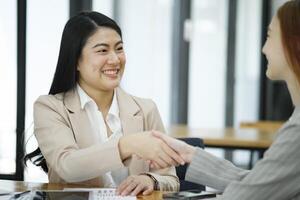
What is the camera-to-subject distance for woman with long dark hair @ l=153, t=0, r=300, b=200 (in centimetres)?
163

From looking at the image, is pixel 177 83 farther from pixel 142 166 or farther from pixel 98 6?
pixel 142 166

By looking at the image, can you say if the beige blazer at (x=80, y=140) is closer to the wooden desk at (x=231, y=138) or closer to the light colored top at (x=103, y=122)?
the light colored top at (x=103, y=122)

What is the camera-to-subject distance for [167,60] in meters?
5.74

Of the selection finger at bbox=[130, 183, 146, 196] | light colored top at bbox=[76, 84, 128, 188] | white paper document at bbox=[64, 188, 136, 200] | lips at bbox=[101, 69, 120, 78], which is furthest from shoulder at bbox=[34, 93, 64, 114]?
finger at bbox=[130, 183, 146, 196]

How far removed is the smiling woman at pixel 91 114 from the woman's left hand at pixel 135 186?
59 millimetres

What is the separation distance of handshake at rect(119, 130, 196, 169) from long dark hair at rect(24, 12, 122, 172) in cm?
45

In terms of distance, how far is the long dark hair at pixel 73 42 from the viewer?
7.88 ft

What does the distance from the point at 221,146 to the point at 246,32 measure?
4.07 meters

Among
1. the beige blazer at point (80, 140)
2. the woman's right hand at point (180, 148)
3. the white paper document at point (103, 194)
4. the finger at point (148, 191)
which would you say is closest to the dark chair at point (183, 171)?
the beige blazer at point (80, 140)

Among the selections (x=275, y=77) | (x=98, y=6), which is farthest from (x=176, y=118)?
(x=275, y=77)

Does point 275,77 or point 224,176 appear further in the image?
point 224,176

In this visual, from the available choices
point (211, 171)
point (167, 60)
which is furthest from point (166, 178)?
point (167, 60)

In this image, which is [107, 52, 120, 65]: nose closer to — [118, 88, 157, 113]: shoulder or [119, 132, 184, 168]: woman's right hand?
[118, 88, 157, 113]: shoulder

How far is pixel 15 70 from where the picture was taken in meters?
2.76
